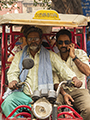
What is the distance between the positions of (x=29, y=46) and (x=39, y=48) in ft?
0.54

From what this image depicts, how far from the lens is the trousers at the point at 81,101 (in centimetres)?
321

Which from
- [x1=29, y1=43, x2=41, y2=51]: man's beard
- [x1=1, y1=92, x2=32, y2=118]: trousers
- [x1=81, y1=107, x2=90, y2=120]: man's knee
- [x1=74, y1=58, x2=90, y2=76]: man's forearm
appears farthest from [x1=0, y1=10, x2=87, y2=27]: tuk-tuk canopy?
[x1=81, y1=107, x2=90, y2=120]: man's knee

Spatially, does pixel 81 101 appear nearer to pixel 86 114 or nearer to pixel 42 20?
pixel 86 114

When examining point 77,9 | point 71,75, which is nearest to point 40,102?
point 71,75

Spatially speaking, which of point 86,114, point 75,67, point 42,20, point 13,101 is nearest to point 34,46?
point 42,20

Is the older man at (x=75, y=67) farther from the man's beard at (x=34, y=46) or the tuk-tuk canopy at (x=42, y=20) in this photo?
the tuk-tuk canopy at (x=42, y=20)

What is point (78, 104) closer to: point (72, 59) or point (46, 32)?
point (72, 59)

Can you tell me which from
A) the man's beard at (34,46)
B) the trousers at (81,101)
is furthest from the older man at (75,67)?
the man's beard at (34,46)

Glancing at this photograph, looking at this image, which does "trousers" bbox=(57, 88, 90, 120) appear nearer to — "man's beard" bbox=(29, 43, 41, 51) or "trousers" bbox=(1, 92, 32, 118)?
"trousers" bbox=(1, 92, 32, 118)

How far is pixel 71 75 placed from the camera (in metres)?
3.50

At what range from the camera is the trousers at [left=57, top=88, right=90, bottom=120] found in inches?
126

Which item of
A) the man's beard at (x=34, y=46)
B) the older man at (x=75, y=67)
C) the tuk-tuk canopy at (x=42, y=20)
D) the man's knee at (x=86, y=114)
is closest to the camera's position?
the man's knee at (x=86, y=114)

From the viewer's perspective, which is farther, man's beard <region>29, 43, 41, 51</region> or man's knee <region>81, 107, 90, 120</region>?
man's beard <region>29, 43, 41, 51</region>

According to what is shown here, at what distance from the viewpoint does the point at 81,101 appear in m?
3.48
